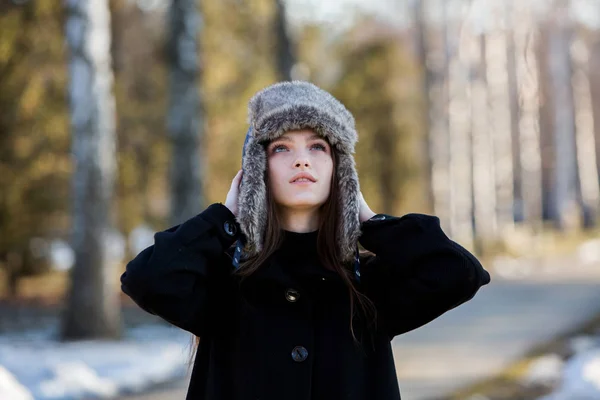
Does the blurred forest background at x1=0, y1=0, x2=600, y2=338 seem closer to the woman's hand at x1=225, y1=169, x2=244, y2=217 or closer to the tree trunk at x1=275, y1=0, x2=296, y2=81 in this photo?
the tree trunk at x1=275, y1=0, x2=296, y2=81

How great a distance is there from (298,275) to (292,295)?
0.06 meters

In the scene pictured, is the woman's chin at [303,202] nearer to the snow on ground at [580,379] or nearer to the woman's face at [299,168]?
the woman's face at [299,168]

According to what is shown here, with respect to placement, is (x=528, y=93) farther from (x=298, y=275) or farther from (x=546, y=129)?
(x=546, y=129)

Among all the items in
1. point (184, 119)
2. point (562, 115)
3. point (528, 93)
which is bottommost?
point (184, 119)

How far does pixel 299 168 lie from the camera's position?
260 cm

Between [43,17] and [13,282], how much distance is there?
5.10 m

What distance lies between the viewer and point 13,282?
1608 cm

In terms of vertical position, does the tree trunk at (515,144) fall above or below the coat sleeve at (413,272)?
above

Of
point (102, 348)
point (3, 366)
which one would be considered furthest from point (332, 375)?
point (102, 348)

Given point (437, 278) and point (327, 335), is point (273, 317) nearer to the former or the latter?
point (327, 335)

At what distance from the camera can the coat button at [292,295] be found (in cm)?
256

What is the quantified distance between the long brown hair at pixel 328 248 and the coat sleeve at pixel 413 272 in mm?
90

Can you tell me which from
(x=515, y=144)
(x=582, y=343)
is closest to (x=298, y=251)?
(x=582, y=343)

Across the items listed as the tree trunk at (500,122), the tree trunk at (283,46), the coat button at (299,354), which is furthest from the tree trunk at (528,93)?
the coat button at (299,354)
